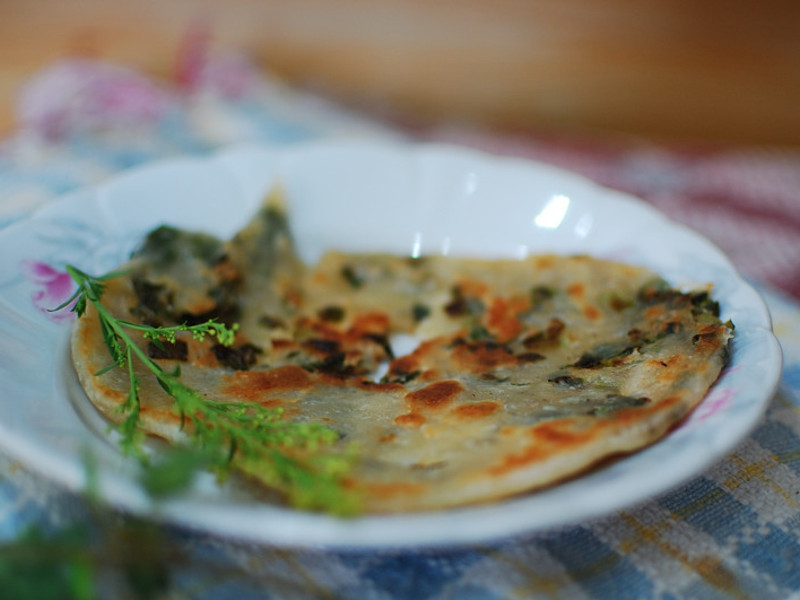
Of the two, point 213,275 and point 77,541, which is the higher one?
point 77,541

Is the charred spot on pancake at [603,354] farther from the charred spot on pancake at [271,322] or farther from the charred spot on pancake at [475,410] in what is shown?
the charred spot on pancake at [271,322]

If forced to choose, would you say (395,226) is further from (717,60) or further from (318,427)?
(717,60)

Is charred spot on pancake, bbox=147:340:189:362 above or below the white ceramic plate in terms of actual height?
below

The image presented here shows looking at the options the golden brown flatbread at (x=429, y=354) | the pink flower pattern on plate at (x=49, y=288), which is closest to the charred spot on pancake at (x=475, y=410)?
the golden brown flatbread at (x=429, y=354)

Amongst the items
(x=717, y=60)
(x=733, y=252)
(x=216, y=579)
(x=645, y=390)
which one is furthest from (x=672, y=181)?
(x=216, y=579)

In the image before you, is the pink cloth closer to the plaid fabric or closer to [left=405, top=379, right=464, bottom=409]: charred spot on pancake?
the plaid fabric

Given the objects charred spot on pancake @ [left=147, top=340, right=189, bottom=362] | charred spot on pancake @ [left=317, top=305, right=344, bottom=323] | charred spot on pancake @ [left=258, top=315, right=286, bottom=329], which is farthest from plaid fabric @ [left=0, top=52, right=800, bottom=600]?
charred spot on pancake @ [left=317, top=305, right=344, bottom=323]
